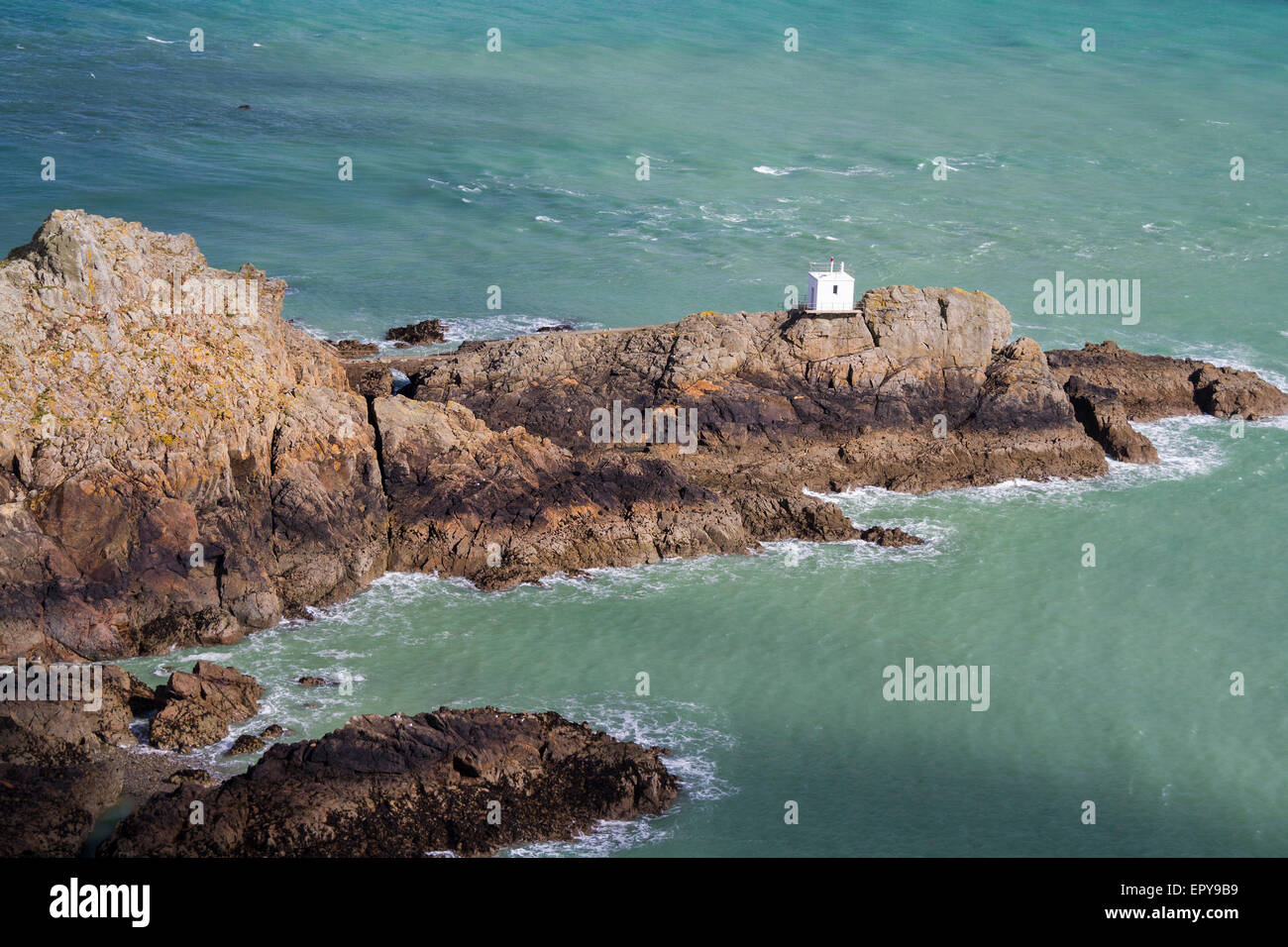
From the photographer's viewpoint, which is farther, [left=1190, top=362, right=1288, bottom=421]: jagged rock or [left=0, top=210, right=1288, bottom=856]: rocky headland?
[left=1190, top=362, right=1288, bottom=421]: jagged rock

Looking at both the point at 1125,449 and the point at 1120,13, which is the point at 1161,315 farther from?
the point at 1120,13

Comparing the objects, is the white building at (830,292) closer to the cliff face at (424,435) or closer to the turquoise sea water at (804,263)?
the cliff face at (424,435)

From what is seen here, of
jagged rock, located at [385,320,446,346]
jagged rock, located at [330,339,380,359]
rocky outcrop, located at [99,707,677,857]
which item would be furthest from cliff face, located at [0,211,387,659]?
jagged rock, located at [385,320,446,346]

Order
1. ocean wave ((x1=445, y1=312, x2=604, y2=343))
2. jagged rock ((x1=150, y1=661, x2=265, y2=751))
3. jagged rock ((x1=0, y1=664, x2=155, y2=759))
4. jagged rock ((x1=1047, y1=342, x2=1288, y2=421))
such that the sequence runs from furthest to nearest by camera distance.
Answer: ocean wave ((x1=445, y1=312, x2=604, y2=343)) → jagged rock ((x1=1047, y1=342, x2=1288, y2=421)) → jagged rock ((x1=150, y1=661, x2=265, y2=751)) → jagged rock ((x1=0, y1=664, x2=155, y2=759))

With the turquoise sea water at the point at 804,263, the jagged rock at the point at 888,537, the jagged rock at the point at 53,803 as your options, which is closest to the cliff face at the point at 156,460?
the turquoise sea water at the point at 804,263

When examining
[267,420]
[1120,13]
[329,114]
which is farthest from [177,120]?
[1120,13]

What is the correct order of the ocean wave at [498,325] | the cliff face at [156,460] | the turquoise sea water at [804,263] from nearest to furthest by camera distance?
the turquoise sea water at [804,263], the cliff face at [156,460], the ocean wave at [498,325]

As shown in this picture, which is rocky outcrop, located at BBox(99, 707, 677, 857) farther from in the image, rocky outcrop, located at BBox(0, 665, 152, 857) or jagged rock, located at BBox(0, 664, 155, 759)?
jagged rock, located at BBox(0, 664, 155, 759)
